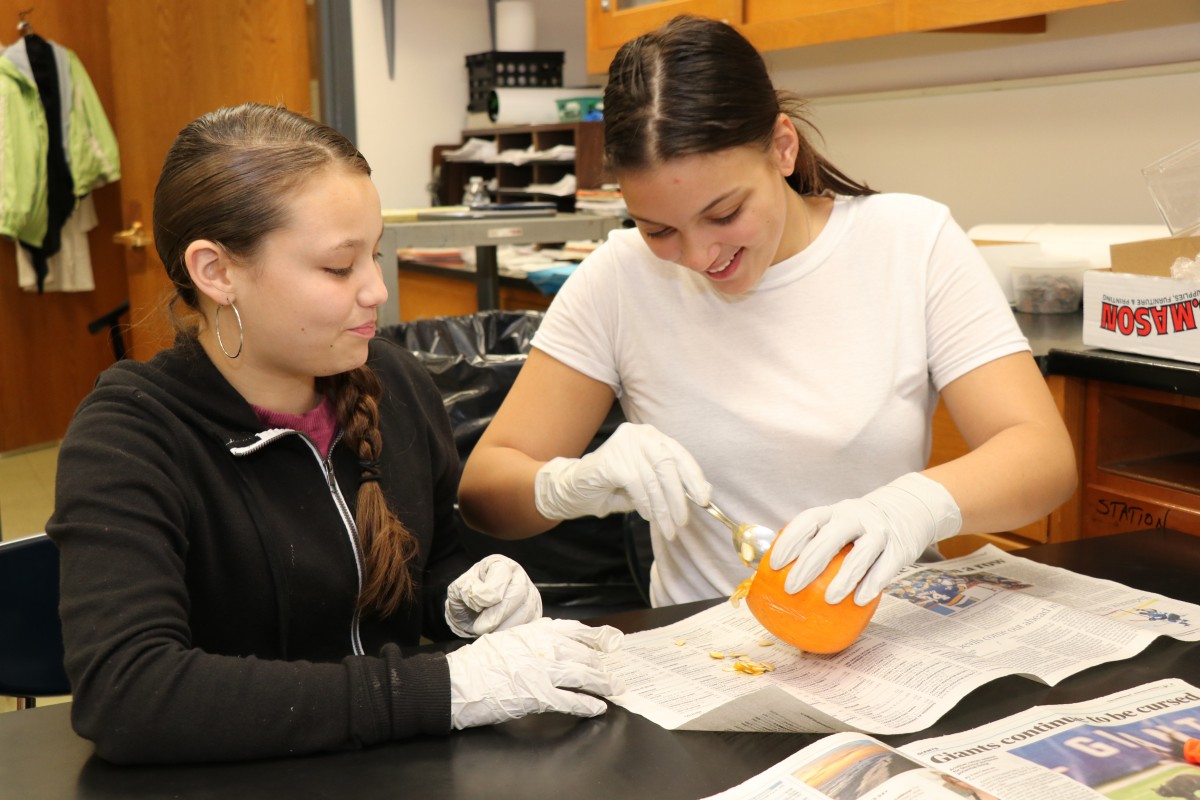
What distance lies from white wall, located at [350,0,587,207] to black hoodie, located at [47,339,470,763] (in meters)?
3.28

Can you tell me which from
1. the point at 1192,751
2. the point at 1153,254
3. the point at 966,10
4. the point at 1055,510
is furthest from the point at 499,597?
the point at 966,10

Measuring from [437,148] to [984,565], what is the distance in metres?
3.61

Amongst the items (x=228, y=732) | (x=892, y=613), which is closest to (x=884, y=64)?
(x=892, y=613)

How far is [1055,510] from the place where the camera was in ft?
5.59

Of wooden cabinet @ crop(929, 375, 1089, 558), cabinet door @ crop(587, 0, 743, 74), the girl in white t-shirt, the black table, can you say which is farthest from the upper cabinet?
the black table

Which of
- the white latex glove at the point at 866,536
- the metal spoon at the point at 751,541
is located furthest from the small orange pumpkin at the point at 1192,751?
the metal spoon at the point at 751,541

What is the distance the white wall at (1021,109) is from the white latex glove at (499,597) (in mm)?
1653

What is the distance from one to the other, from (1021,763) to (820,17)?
2.03 m

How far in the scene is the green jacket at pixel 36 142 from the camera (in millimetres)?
4137

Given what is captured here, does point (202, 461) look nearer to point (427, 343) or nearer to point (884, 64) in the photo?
point (427, 343)

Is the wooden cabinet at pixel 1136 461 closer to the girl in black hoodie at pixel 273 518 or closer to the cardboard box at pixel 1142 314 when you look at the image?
the cardboard box at pixel 1142 314

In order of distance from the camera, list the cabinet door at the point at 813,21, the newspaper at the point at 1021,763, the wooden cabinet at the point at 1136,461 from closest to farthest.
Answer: the newspaper at the point at 1021,763 < the wooden cabinet at the point at 1136,461 < the cabinet door at the point at 813,21

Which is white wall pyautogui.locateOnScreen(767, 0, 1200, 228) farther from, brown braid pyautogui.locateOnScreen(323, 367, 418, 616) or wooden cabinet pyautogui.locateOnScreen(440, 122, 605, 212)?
brown braid pyautogui.locateOnScreen(323, 367, 418, 616)

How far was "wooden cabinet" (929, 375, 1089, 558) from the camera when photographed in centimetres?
172
